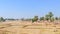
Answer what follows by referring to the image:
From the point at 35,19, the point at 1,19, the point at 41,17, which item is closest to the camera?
the point at 35,19

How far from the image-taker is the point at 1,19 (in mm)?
146625

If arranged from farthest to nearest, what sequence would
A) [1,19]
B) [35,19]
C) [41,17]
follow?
[1,19]
[41,17]
[35,19]

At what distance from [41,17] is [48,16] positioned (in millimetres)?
17410

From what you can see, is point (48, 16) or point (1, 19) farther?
point (1, 19)

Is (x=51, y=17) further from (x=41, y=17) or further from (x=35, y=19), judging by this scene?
(x=41, y=17)

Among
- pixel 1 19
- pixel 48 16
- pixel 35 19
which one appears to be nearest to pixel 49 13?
pixel 48 16

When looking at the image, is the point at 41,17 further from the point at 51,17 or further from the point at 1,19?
the point at 1,19

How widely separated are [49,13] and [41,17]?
17.5 meters

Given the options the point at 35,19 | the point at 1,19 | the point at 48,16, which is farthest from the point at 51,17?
the point at 1,19

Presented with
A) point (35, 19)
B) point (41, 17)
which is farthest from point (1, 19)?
point (35, 19)

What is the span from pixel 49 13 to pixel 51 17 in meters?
5.52

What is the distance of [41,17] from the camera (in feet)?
391

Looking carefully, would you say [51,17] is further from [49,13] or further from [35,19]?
[35,19]

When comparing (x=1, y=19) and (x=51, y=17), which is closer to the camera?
(x=51, y=17)
